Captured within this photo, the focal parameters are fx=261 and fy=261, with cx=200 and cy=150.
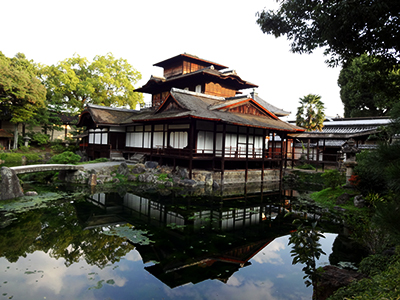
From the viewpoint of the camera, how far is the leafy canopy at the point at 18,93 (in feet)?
96.2

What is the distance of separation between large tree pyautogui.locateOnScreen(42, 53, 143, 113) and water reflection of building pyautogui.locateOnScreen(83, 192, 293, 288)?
26.2 m

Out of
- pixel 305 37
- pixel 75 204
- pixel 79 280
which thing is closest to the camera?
pixel 79 280

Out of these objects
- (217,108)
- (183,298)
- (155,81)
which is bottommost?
(183,298)

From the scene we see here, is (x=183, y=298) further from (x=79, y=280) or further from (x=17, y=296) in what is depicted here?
(x=17, y=296)

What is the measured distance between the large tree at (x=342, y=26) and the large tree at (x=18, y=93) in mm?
30934

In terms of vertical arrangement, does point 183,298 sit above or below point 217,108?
below

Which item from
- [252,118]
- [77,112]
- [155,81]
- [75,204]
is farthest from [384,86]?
[77,112]

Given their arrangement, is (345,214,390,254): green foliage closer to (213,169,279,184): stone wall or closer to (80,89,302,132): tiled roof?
(213,169,279,184): stone wall

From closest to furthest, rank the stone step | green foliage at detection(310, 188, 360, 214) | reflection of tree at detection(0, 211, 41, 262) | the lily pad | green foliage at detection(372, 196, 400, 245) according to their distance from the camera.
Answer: green foliage at detection(372, 196, 400, 245) < reflection of tree at detection(0, 211, 41, 262) < the lily pad < green foliage at detection(310, 188, 360, 214) < the stone step

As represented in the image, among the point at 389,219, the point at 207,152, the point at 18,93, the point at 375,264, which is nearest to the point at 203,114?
the point at 207,152

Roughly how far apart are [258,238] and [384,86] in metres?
6.78

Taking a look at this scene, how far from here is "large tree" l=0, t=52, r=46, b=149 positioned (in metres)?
29.3

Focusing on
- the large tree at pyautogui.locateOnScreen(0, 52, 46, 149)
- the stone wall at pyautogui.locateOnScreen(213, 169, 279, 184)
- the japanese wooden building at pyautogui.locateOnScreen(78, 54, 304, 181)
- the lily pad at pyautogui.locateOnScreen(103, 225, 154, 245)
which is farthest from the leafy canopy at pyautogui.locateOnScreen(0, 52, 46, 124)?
the lily pad at pyautogui.locateOnScreen(103, 225, 154, 245)

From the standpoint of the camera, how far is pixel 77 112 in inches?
1501
